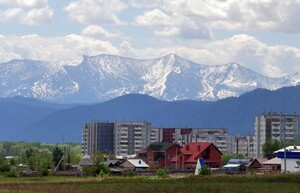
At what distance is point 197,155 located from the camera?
14950 cm

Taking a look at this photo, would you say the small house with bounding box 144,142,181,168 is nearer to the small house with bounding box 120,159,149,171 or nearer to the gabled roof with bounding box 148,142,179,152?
the gabled roof with bounding box 148,142,179,152

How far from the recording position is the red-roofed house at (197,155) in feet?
493

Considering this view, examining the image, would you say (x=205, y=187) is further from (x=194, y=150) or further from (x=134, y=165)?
(x=194, y=150)

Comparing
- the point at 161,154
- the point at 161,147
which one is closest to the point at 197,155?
the point at 161,154

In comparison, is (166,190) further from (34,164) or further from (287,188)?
(34,164)

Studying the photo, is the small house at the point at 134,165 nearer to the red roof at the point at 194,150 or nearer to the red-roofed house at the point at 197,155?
the red-roofed house at the point at 197,155

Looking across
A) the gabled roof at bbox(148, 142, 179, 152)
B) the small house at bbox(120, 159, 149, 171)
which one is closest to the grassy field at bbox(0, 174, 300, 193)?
the small house at bbox(120, 159, 149, 171)

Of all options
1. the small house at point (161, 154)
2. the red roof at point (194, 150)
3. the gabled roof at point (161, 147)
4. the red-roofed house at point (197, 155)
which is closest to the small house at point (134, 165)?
the red-roofed house at point (197, 155)

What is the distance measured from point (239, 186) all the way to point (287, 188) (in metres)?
4.64

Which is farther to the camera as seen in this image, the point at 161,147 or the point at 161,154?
the point at 161,147

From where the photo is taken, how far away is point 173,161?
520ft

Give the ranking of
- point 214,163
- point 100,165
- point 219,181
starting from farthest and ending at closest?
1. point 214,163
2. point 100,165
3. point 219,181

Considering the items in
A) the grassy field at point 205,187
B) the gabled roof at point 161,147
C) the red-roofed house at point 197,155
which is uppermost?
the gabled roof at point 161,147

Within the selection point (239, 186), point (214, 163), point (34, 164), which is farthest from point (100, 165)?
point (239, 186)
